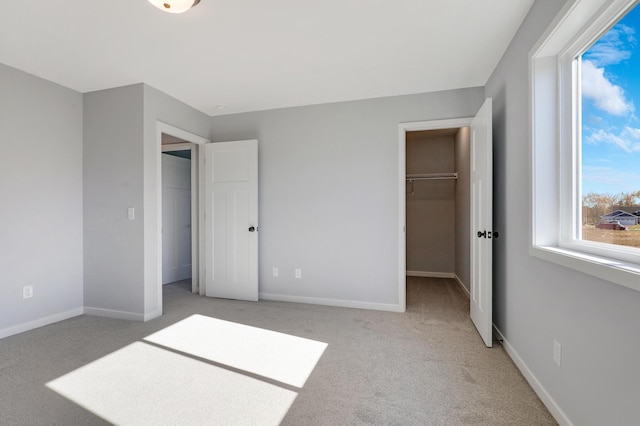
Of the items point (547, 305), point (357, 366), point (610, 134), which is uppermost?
point (610, 134)

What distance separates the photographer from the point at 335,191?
3.65 meters

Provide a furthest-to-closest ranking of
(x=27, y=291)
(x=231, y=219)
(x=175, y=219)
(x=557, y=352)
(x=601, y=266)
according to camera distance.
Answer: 1. (x=175, y=219)
2. (x=231, y=219)
3. (x=27, y=291)
4. (x=557, y=352)
5. (x=601, y=266)

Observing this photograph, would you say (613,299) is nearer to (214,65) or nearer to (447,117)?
(447,117)

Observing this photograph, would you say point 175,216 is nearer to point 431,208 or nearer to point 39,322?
point 39,322

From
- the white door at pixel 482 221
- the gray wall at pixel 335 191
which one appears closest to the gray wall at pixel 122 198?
the gray wall at pixel 335 191

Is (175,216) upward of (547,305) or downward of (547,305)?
upward

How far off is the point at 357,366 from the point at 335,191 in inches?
78.7

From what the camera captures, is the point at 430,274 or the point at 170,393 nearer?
the point at 170,393

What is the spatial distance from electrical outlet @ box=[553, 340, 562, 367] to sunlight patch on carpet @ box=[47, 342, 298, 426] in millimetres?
1483

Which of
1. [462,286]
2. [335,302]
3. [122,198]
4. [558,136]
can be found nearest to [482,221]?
[558,136]

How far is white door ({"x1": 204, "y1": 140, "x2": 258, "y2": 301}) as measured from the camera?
3.84m

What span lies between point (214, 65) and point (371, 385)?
9.45 ft

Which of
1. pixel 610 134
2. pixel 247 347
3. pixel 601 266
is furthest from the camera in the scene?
pixel 247 347

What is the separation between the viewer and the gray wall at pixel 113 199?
315 cm
